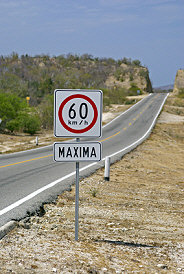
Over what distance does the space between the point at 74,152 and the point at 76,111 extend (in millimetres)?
622

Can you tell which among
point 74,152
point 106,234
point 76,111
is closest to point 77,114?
point 76,111

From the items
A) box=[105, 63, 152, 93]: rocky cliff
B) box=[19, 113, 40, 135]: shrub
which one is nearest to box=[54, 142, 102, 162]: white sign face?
box=[19, 113, 40, 135]: shrub

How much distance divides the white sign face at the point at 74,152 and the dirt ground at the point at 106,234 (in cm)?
127

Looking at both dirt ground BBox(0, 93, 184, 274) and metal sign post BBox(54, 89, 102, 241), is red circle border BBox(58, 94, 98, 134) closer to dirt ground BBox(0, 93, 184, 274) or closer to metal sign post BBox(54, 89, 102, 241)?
metal sign post BBox(54, 89, 102, 241)

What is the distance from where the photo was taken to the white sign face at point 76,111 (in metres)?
5.66

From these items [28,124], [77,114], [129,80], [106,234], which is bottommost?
[106,234]

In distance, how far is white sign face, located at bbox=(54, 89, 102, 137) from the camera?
566 cm

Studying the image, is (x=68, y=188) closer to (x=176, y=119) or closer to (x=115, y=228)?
(x=115, y=228)

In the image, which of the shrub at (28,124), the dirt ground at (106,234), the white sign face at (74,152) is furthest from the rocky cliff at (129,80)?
the white sign face at (74,152)

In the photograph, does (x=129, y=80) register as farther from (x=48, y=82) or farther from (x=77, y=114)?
(x=77, y=114)

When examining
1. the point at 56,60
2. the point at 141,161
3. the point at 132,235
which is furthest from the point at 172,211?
the point at 56,60

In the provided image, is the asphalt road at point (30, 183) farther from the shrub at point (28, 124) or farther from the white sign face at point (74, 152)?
the shrub at point (28, 124)

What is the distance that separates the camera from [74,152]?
5836 mm

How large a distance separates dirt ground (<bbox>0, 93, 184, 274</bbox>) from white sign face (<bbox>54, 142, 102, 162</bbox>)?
1267 millimetres
